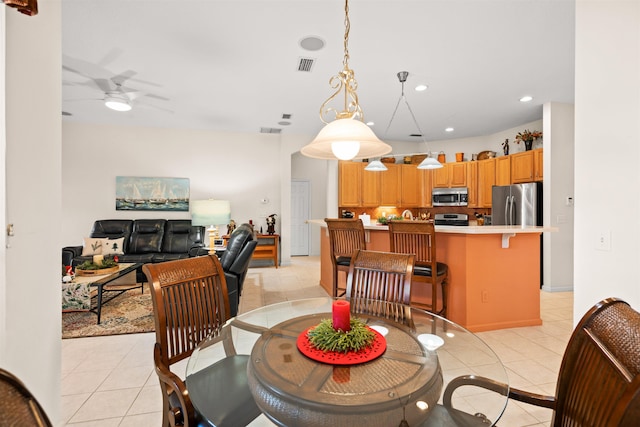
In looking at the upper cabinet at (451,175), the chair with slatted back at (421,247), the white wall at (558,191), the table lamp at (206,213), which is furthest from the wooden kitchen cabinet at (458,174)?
the table lamp at (206,213)

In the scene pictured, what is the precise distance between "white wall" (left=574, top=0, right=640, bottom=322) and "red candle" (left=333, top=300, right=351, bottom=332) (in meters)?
1.42

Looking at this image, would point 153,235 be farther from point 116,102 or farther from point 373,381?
point 373,381

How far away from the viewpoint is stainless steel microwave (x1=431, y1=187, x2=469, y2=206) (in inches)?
245

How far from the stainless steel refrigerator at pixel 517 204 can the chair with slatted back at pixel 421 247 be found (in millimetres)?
2722

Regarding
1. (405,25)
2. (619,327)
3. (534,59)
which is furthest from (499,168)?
(619,327)

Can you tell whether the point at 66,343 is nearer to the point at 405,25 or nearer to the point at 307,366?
the point at 307,366

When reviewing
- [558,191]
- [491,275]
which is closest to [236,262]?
[491,275]

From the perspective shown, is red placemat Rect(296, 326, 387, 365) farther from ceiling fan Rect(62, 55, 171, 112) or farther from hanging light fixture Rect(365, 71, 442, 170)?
ceiling fan Rect(62, 55, 171, 112)

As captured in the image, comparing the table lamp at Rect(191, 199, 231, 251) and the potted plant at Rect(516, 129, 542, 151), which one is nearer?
the potted plant at Rect(516, 129, 542, 151)

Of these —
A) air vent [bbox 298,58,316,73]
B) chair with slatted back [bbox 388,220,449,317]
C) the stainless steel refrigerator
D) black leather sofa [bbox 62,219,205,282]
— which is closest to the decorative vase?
the stainless steel refrigerator

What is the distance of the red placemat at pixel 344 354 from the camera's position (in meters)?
1.02

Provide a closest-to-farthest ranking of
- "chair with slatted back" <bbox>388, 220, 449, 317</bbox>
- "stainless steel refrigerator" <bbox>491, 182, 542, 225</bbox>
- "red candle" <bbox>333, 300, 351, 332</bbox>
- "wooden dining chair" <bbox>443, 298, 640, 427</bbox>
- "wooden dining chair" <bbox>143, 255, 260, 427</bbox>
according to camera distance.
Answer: "wooden dining chair" <bbox>443, 298, 640, 427</bbox>, "wooden dining chair" <bbox>143, 255, 260, 427</bbox>, "red candle" <bbox>333, 300, 351, 332</bbox>, "chair with slatted back" <bbox>388, 220, 449, 317</bbox>, "stainless steel refrigerator" <bbox>491, 182, 542, 225</bbox>

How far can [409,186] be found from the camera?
6.77 metres

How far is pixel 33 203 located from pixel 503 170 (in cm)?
620
